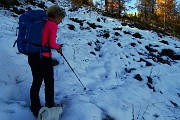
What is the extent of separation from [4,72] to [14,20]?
5359mm

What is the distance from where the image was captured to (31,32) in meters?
4.87

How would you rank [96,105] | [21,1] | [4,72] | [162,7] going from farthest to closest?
[162,7] → [21,1] → [4,72] → [96,105]

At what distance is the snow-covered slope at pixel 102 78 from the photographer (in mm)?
5887

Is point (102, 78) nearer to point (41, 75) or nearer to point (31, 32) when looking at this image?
point (41, 75)

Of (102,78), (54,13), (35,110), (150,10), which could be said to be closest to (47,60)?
(54,13)

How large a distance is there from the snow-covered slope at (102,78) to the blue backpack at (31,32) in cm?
131

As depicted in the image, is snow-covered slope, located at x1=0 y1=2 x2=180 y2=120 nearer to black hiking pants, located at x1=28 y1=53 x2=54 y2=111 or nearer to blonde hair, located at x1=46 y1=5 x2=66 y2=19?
black hiking pants, located at x1=28 y1=53 x2=54 y2=111

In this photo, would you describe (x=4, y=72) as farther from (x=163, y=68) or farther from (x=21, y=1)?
(x=21, y=1)

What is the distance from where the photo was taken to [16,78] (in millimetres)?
6707

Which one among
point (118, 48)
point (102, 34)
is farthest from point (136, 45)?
point (102, 34)

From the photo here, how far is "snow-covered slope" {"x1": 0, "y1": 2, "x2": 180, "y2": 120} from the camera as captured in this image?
19.3 ft

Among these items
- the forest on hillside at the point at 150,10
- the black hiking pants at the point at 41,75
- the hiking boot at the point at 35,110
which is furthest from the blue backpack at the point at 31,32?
the forest on hillside at the point at 150,10

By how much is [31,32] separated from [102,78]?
3404 millimetres

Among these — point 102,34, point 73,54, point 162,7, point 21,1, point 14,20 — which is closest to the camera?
point 73,54
